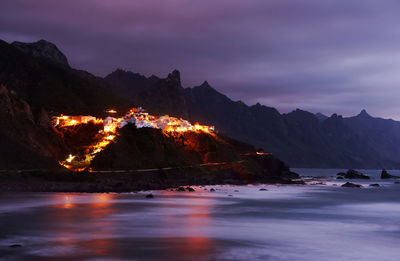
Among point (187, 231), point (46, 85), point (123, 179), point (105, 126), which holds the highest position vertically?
point (46, 85)

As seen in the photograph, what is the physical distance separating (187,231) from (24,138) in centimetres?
5742

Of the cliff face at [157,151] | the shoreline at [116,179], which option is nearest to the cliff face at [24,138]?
the shoreline at [116,179]

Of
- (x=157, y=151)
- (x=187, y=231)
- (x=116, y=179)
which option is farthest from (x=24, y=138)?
(x=187, y=231)

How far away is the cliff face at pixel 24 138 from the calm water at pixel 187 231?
2095cm

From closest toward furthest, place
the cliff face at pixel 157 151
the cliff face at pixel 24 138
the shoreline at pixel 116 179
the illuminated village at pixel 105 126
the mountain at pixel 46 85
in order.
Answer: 1. the shoreline at pixel 116 179
2. the cliff face at pixel 24 138
3. the illuminated village at pixel 105 126
4. the cliff face at pixel 157 151
5. the mountain at pixel 46 85

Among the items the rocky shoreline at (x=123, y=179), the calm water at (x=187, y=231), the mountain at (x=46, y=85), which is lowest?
the calm water at (x=187, y=231)

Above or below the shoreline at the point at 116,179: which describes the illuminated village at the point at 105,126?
above

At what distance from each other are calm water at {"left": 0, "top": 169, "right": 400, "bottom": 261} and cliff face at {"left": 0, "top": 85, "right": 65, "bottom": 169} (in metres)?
21.0

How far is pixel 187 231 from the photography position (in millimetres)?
35281

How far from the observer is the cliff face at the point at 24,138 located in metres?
76.8

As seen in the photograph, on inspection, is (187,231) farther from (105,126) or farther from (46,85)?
(46,85)

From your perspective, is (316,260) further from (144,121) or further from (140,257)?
(144,121)

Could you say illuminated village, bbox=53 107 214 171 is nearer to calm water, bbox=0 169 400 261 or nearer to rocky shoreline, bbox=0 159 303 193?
rocky shoreline, bbox=0 159 303 193

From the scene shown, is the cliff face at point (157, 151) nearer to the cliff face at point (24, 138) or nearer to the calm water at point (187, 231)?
the cliff face at point (24, 138)
